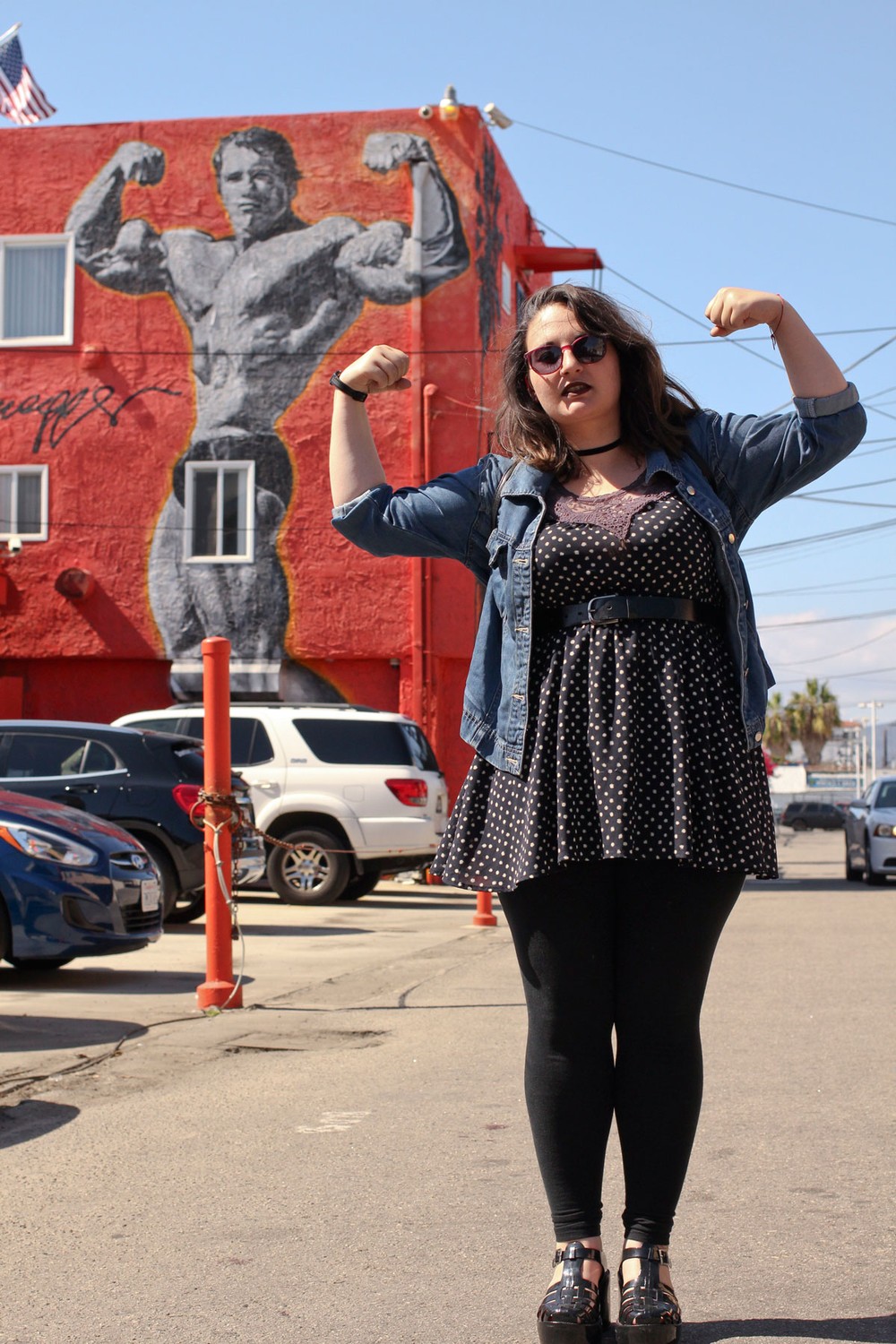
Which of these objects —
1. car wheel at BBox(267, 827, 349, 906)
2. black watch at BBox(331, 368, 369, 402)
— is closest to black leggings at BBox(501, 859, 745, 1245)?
black watch at BBox(331, 368, 369, 402)

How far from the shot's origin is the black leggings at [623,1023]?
2.83 m

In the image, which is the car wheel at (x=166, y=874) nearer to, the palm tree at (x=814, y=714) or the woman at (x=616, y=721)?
the woman at (x=616, y=721)

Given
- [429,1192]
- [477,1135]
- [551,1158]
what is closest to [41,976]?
[477,1135]

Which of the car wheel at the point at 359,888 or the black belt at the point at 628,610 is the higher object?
the black belt at the point at 628,610

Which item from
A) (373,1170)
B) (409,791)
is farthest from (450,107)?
(373,1170)

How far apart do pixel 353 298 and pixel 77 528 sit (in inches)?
210

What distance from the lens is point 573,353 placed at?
3.04m

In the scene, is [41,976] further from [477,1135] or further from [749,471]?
[749,471]

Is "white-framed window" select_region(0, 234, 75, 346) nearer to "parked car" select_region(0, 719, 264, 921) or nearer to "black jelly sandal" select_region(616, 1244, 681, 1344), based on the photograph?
"parked car" select_region(0, 719, 264, 921)

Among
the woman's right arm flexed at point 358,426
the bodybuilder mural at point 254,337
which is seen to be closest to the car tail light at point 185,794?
the woman's right arm flexed at point 358,426

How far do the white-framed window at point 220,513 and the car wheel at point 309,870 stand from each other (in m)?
8.53

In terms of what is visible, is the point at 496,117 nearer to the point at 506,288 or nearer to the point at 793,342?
the point at 506,288

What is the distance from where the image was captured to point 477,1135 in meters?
4.65
